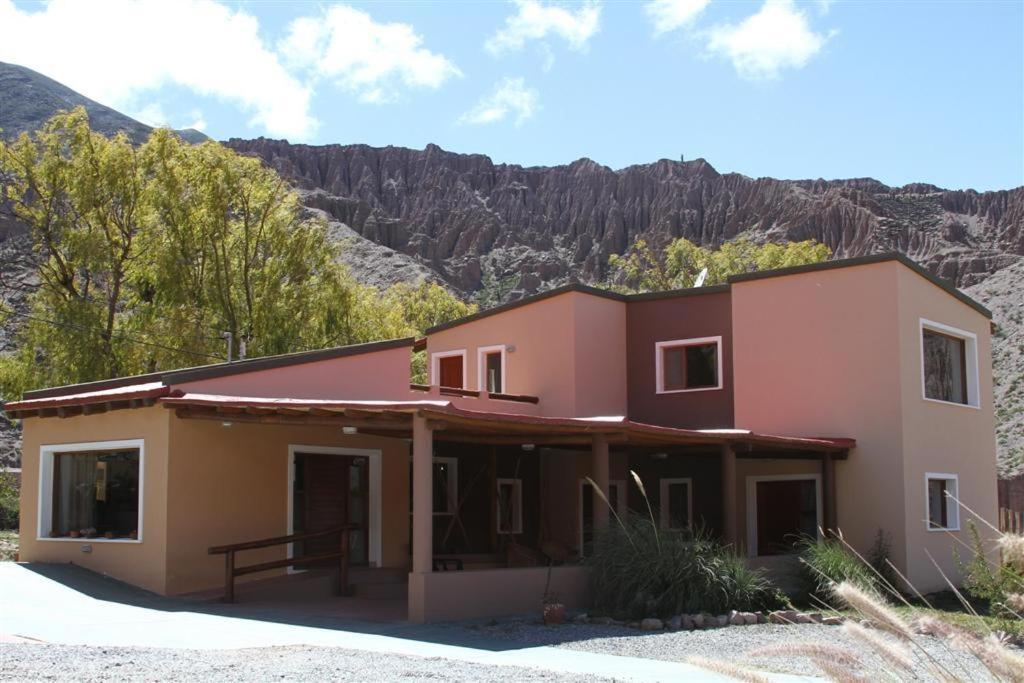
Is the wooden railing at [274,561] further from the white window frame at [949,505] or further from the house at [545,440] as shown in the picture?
the white window frame at [949,505]

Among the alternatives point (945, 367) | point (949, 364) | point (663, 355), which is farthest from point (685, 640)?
point (949, 364)

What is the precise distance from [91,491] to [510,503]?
303 inches

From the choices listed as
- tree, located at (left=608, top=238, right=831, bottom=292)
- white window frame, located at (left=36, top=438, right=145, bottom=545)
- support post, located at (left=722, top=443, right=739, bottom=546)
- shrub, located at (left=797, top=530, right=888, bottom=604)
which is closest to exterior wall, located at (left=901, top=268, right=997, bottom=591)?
shrub, located at (left=797, top=530, right=888, bottom=604)

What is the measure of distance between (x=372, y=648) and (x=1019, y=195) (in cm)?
9445

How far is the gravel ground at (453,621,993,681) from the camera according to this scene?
10.2 meters

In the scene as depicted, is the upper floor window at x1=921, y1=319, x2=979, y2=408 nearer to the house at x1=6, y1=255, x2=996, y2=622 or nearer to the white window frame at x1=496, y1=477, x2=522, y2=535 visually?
the house at x1=6, y1=255, x2=996, y2=622

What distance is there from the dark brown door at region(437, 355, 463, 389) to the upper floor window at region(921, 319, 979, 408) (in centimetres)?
944

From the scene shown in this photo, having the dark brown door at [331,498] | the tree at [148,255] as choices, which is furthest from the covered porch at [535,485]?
the tree at [148,255]

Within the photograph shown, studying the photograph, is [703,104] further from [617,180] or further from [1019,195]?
[617,180]

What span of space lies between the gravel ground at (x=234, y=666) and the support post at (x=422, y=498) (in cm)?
285

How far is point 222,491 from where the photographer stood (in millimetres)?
15203

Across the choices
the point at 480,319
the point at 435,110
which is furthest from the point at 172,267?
the point at 435,110

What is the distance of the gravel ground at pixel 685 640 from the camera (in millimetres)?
10227

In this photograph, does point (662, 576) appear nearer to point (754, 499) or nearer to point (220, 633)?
point (220, 633)
